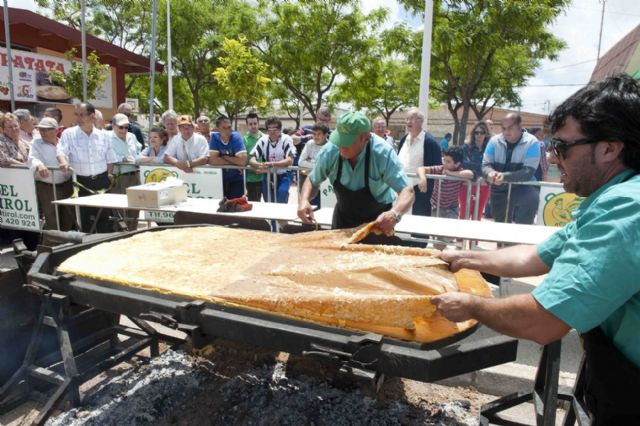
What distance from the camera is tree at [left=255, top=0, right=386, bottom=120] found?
20.2 meters

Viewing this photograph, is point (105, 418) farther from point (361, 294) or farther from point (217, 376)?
point (361, 294)

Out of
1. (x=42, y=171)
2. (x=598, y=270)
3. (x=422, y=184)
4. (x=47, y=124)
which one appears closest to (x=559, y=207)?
(x=422, y=184)

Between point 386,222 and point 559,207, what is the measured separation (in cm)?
351

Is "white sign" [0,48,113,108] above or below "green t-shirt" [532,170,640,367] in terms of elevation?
above

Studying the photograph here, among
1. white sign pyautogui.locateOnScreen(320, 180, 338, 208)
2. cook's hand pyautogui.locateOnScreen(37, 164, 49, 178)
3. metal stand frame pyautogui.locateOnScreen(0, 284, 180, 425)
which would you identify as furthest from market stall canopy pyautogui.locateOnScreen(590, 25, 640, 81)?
cook's hand pyautogui.locateOnScreen(37, 164, 49, 178)

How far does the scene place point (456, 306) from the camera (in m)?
1.64

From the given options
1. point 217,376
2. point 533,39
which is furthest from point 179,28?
point 217,376

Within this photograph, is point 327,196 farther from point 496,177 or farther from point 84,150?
point 84,150

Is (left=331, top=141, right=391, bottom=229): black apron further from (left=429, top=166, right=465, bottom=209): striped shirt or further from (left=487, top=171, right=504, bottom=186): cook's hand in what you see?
(left=429, top=166, right=465, bottom=209): striped shirt

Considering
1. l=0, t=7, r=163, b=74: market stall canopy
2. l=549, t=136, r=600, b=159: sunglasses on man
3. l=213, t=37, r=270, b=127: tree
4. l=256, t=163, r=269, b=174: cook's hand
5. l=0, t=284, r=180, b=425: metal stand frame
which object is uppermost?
l=0, t=7, r=163, b=74: market stall canopy

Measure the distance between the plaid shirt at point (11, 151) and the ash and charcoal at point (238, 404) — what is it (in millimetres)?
4680

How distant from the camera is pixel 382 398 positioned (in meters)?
2.93

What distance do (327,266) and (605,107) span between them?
1.33 metres

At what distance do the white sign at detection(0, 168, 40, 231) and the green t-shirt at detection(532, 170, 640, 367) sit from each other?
21.8 ft
